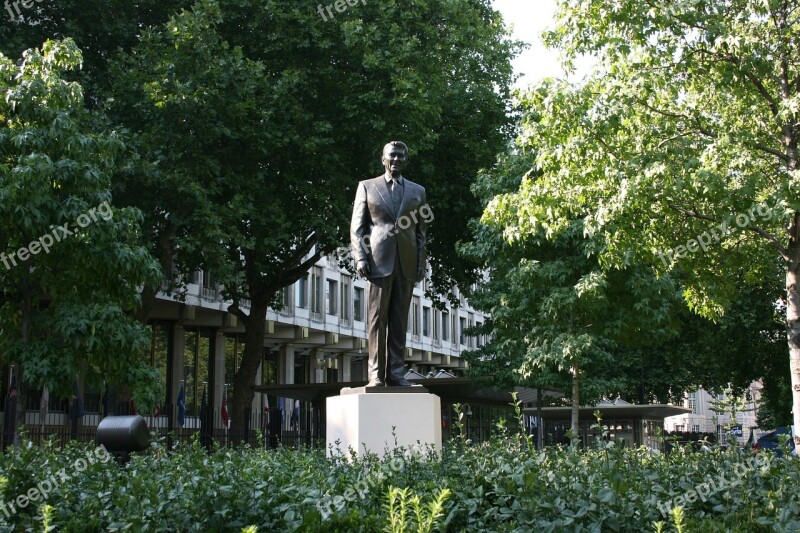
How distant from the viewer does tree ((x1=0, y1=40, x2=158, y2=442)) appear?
16.8 m

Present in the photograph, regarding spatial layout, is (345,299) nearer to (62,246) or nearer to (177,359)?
(177,359)

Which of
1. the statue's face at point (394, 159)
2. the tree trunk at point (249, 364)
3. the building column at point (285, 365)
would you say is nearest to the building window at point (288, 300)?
the building column at point (285, 365)

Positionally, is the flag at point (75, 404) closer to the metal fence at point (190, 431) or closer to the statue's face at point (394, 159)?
the metal fence at point (190, 431)

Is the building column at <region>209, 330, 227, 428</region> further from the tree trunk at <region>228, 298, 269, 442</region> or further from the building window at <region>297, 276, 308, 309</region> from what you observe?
the tree trunk at <region>228, 298, 269, 442</region>

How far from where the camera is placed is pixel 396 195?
10.5 metres

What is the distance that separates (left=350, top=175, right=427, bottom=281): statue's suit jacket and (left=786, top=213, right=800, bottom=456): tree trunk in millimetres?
7850

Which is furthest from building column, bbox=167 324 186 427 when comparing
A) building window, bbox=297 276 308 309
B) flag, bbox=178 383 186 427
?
building window, bbox=297 276 308 309

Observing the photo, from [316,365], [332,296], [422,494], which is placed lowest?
[422,494]

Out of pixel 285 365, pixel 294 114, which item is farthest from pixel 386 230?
pixel 285 365

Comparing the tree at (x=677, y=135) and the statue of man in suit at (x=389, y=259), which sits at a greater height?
the tree at (x=677, y=135)

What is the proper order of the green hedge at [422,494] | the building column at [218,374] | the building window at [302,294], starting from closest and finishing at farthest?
the green hedge at [422,494], the building column at [218,374], the building window at [302,294]

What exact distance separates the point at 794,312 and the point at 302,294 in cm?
3532

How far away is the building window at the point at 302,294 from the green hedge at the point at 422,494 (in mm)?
42067

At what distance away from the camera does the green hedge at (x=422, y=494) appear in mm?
4594
